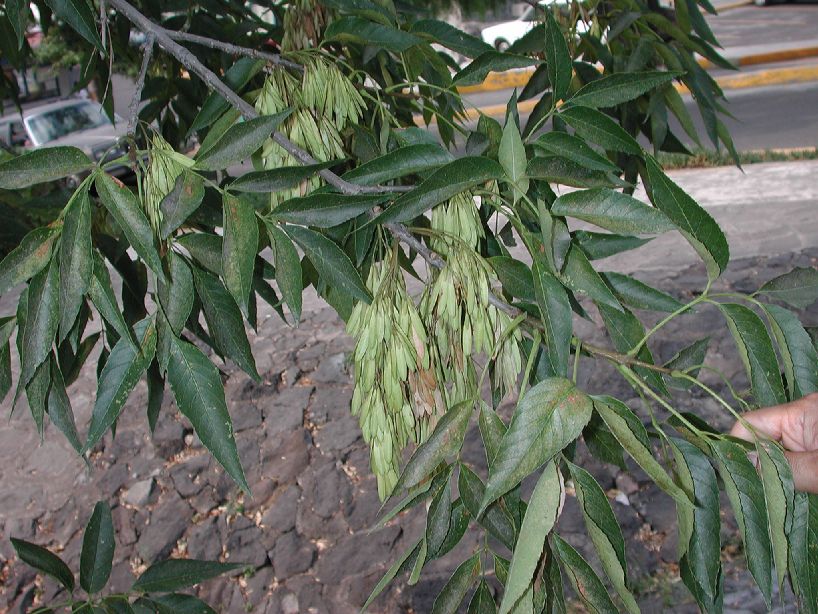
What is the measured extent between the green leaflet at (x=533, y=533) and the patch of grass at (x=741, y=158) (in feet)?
19.5

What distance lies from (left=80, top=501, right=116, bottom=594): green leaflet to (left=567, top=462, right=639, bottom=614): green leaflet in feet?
2.40

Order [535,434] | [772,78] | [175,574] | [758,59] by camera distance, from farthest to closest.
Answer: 1. [758,59]
2. [772,78]
3. [175,574]
4. [535,434]

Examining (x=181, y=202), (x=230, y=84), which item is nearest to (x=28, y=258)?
(x=181, y=202)

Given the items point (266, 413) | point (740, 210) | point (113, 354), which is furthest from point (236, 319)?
point (740, 210)

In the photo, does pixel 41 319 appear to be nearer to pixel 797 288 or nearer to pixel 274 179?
pixel 274 179

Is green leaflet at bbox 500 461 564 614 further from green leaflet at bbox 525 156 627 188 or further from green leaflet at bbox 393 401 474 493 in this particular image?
green leaflet at bbox 525 156 627 188

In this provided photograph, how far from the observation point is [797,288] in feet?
2.82

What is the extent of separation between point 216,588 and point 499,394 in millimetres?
1627

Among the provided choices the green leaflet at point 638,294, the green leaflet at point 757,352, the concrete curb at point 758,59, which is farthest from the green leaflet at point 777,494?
the concrete curb at point 758,59

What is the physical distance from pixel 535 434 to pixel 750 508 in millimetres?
212

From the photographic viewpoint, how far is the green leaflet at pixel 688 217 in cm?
72

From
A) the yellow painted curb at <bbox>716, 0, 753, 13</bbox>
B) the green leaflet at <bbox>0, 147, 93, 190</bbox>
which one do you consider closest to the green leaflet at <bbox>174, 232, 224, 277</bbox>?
the green leaflet at <bbox>0, 147, 93, 190</bbox>

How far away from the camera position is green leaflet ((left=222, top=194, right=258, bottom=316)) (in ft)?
2.59

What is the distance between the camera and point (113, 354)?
2.69ft
